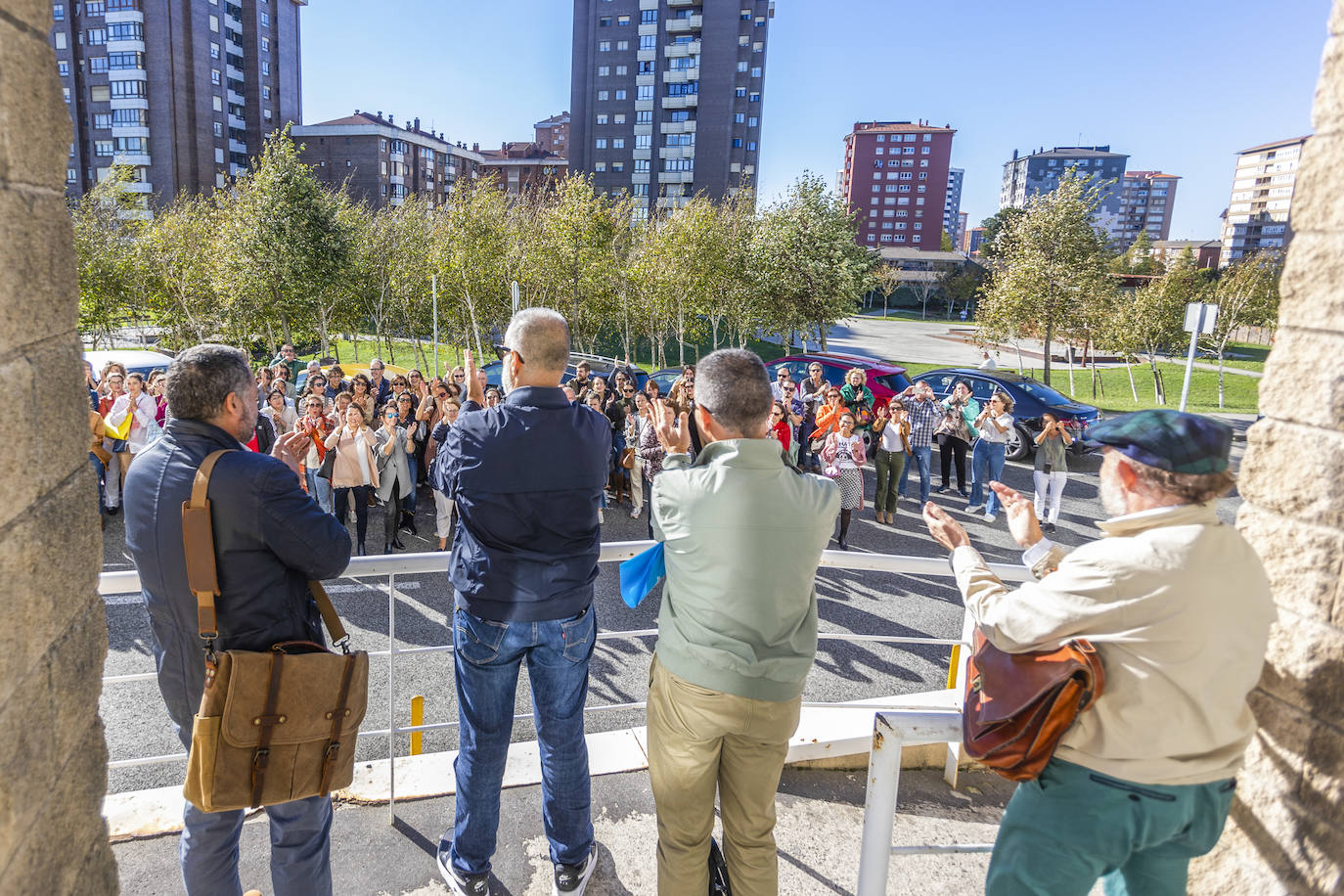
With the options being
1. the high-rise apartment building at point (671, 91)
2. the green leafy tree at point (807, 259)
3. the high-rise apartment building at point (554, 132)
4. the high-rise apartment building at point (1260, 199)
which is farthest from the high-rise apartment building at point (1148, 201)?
the green leafy tree at point (807, 259)

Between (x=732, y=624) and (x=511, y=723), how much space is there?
3.31 feet

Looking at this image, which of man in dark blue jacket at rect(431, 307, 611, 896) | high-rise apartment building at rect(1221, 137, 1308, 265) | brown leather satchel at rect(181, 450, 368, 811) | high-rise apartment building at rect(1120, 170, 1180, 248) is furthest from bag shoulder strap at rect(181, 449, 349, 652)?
high-rise apartment building at rect(1120, 170, 1180, 248)

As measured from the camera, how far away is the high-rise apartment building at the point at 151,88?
55469 mm

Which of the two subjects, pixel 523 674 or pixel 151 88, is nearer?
pixel 523 674

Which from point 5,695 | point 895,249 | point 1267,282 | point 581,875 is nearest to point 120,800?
point 581,875

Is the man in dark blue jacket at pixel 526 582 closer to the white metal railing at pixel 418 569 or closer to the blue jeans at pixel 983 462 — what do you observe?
the white metal railing at pixel 418 569

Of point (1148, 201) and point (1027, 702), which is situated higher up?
point (1148, 201)

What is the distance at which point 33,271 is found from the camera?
4.84 feet

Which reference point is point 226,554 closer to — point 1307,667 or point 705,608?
point 705,608

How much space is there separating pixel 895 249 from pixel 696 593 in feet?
348

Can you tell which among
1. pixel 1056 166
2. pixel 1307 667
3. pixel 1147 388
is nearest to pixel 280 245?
pixel 1307 667

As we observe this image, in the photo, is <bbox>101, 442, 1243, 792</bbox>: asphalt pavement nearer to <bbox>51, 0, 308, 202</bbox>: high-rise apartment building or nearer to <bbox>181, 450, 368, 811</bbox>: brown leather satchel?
<bbox>181, 450, 368, 811</bbox>: brown leather satchel

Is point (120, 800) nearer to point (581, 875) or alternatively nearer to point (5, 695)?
point (581, 875)

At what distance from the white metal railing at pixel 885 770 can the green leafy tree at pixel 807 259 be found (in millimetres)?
26790
